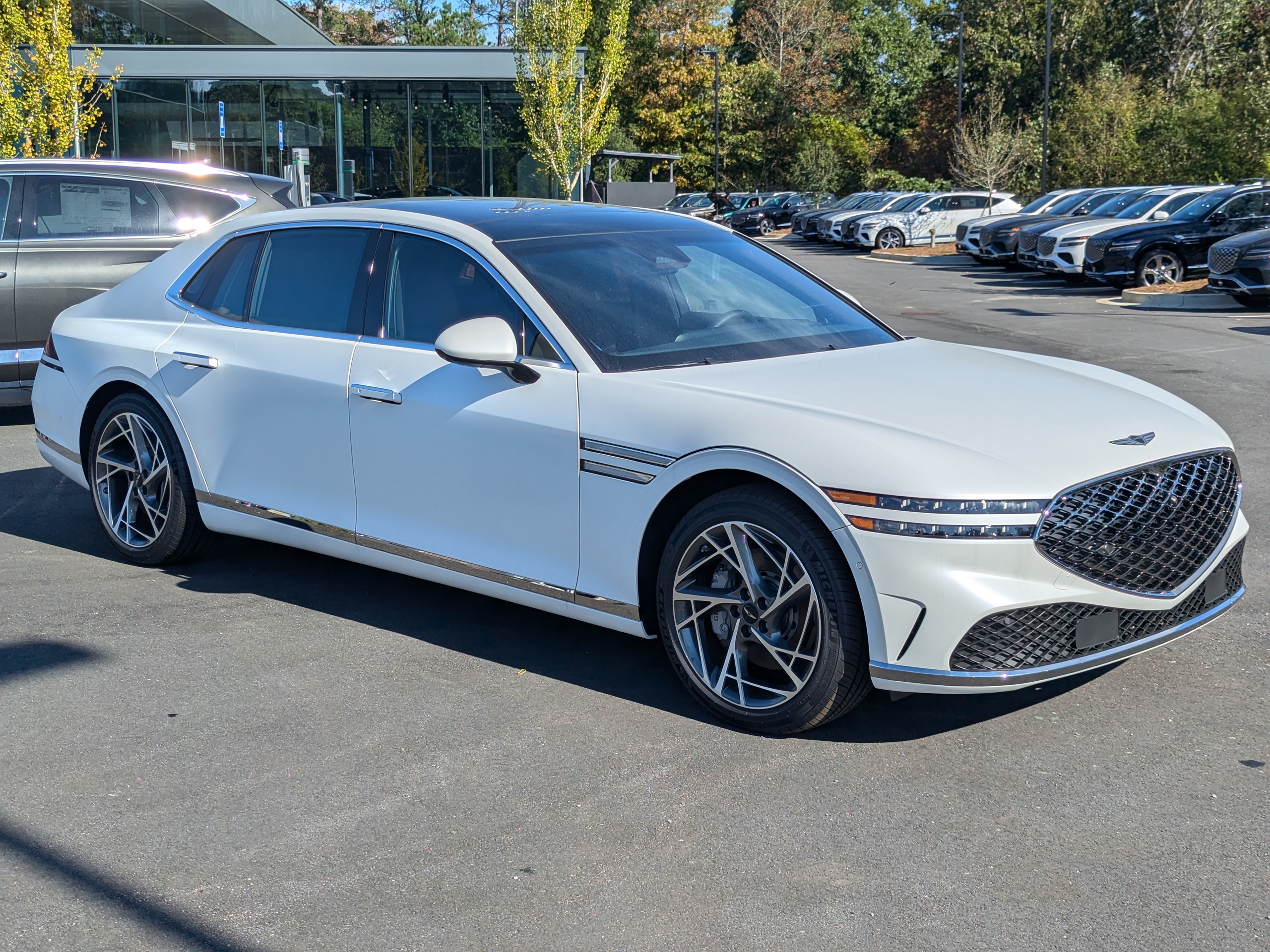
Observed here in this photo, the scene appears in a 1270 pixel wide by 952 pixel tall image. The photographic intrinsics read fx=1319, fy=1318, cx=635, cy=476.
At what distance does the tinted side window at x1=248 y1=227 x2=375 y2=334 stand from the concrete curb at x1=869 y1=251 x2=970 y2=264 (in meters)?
29.8

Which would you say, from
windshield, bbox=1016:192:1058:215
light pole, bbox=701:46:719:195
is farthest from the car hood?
light pole, bbox=701:46:719:195

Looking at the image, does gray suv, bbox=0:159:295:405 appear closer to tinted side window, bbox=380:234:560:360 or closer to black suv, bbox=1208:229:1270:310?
tinted side window, bbox=380:234:560:360

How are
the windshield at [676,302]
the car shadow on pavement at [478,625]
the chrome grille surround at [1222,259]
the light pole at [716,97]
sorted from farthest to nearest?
1. the light pole at [716,97]
2. the chrome grille surround at [1222,259]
3. the windshield at [676,302]
4. the car shadow on pavement at [478,625]

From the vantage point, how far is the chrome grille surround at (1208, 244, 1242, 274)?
1794cm

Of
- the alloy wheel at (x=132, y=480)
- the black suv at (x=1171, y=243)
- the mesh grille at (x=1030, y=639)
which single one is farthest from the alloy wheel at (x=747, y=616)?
the black suv at (x=1171, y=243)

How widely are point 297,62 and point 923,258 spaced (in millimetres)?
17075

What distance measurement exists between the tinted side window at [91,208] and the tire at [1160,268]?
17.0 metres

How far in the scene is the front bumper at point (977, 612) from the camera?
360cm

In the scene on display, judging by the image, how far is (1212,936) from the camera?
2.92 meters

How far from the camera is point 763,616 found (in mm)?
3969

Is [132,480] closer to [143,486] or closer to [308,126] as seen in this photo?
[143,486]

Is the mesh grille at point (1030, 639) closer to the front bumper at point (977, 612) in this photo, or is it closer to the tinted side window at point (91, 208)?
the front bumper at point (977, 612)

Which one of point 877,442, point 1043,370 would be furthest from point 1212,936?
point 1043,370

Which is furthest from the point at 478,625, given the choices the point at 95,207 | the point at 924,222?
the point at 924,222
